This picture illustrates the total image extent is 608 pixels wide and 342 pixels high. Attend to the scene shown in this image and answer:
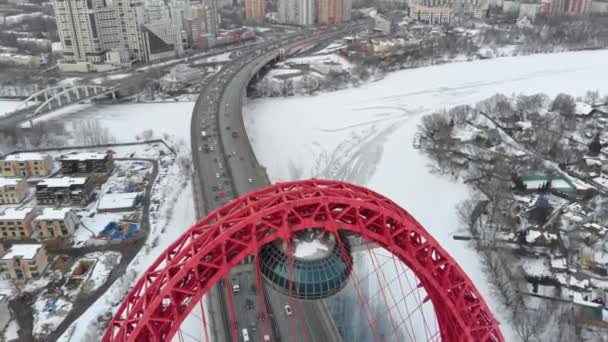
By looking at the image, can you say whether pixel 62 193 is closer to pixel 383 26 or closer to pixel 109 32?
pixel 109 32

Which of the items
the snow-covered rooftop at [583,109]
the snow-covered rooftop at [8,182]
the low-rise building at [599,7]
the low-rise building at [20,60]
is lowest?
the snow-covered rooftop at [8,182]

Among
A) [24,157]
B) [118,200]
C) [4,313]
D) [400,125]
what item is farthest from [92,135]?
[400,125]

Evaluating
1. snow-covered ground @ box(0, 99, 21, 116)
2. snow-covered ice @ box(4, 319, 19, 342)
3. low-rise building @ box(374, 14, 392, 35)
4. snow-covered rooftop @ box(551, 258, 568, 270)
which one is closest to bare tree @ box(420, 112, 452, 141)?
snow-covered rooftop @ box(551, 258, 568, 270)

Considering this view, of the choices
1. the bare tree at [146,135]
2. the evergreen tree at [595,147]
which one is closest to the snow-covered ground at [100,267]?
the bare tree at [146,135]

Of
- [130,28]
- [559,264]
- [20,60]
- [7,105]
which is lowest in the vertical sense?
[559,264]

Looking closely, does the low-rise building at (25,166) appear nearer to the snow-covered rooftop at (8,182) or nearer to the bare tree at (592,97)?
the snow-covered rooftop at (8,182)

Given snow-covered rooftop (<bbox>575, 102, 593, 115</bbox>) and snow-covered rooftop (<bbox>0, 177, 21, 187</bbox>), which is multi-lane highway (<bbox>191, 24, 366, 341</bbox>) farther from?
snow-covered rooftop (<bbox>575, 102, 593, 115</bbox>)
